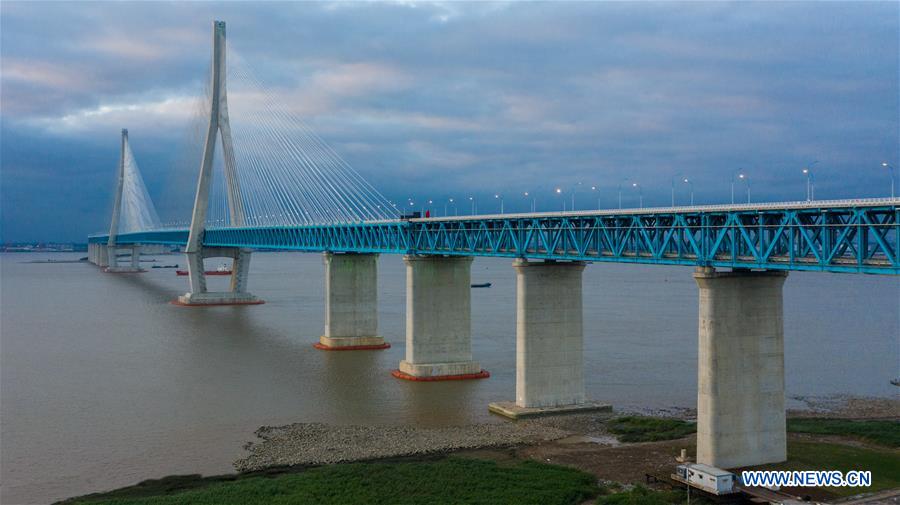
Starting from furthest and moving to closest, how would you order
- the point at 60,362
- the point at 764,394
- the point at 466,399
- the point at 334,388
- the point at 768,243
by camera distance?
the point at 60,362 < the point at 334,388 < the point at 466,399 < the point at 764,394 < the point at 768,243

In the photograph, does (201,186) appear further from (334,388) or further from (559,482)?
(559,482)

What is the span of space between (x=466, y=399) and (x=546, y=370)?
5178 millimetres

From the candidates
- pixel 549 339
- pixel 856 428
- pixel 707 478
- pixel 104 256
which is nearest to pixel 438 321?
pixel 549 339

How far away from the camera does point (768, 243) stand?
24.4 m

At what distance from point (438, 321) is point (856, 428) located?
67.1ft

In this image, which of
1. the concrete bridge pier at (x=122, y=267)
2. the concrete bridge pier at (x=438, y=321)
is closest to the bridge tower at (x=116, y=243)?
the concrete bridge pier at (x=122, y=267)

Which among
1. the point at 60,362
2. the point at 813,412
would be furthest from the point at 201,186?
the point at 813,412

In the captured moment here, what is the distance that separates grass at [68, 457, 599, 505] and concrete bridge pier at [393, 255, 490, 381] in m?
16.7

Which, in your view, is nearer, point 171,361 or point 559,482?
point 559,482

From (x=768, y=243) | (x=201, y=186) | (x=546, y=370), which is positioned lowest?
(x=546, y=370)

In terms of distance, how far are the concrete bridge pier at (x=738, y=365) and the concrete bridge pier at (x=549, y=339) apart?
32.5 feet

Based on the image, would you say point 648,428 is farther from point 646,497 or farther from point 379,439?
point 379,439

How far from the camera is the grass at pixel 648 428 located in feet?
101

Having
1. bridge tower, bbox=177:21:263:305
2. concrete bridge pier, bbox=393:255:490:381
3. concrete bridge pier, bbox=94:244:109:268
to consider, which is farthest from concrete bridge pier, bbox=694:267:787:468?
concrete bridge pier, bbox=94:244:109:268
